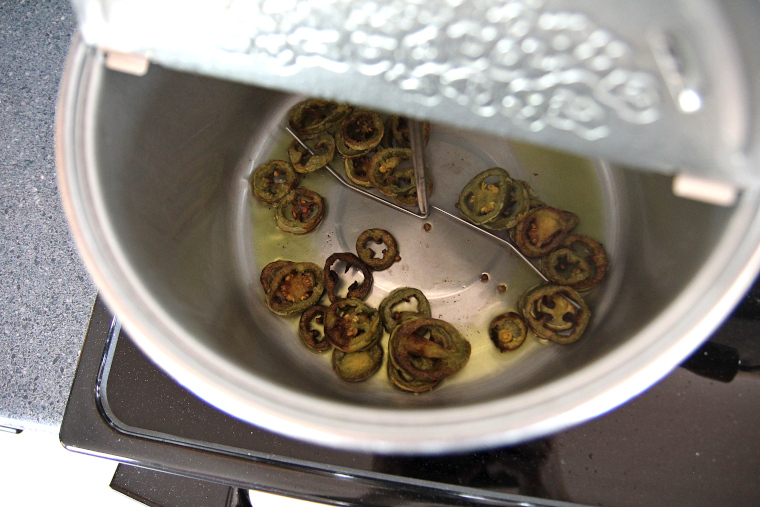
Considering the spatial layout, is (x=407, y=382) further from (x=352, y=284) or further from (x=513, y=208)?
(x=513, y=208)

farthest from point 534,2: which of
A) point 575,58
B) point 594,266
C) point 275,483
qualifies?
point 275,483

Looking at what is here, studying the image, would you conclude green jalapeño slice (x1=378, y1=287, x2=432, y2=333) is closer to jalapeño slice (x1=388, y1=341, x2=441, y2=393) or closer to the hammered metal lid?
jalapeño slice (x1=388, y1=341, x2=441, y2=393)

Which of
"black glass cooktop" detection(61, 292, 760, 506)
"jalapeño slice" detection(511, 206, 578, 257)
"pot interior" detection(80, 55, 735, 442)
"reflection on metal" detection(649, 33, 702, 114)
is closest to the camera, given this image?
"reflection on metal" detection(649, 33, 702, 114)

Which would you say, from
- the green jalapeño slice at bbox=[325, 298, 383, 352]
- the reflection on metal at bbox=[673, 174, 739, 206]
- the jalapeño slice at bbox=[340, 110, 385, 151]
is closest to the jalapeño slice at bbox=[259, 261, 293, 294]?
→ the green jalapeño slice at bbox=[325, 298, 383, 352]

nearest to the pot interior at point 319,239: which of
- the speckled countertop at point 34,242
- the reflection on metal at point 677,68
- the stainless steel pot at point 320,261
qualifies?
the stainless steel pot at point 320,261

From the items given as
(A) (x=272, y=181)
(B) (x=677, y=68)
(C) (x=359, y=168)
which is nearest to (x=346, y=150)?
(C) (x=359, y=168)

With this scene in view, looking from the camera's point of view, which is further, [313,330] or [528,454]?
[313,330]
